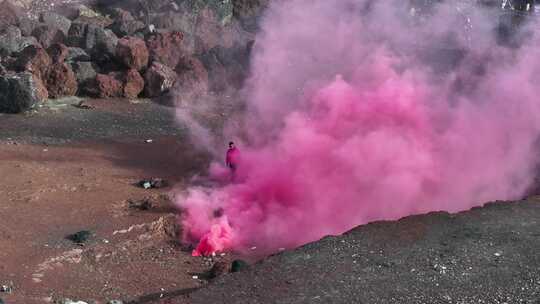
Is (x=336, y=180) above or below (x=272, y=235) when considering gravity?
above

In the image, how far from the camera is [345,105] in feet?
46.2

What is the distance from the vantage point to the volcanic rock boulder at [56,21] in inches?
1045

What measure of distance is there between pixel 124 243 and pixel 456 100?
6.89 meters

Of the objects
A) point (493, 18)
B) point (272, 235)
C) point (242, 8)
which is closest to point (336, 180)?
point (272, 235)

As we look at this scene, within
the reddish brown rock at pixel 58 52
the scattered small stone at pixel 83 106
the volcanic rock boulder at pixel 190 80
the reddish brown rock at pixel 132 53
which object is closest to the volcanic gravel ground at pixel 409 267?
the volcanic rock boulder at pixel 190 80

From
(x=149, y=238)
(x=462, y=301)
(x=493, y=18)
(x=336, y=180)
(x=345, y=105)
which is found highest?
(x=493, y=18)

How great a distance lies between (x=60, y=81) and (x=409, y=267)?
15.7 meters

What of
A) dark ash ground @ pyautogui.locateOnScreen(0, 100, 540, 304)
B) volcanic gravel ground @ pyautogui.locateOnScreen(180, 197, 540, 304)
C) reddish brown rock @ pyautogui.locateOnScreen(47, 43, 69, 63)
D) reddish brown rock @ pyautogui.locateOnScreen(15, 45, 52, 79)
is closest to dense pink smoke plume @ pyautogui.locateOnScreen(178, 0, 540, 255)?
dark ash ground @ pyautogui.locateOnScreen(0, 100, 540, 304)

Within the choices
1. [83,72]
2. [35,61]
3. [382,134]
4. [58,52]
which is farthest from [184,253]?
[58,52]

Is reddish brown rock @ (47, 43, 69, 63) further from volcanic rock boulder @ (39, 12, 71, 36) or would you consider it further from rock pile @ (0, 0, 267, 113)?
volcanic rock boulder @ (39, 12, 71, 36)

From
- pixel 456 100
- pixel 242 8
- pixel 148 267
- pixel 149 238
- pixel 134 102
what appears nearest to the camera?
pixel 148 267

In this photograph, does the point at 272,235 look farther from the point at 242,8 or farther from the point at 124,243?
the point at 242,8

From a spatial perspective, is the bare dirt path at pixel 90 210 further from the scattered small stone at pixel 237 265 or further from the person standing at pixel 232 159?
the person standing at pixel 232 159

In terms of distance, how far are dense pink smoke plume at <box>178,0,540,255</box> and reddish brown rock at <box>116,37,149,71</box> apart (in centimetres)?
863
